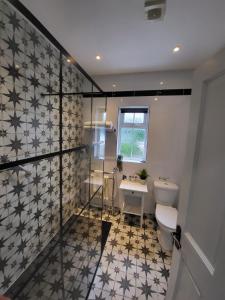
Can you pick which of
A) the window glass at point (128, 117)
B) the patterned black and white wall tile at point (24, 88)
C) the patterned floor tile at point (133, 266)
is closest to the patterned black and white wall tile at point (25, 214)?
the patterned black and white wall tile at point (24, 88)

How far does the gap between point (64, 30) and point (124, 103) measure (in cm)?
135

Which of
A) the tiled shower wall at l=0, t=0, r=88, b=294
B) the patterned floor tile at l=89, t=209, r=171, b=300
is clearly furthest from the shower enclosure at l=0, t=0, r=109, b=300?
the patterned floor tile at l=89, t=209, r=171, b=300

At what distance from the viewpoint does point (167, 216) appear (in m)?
2.05

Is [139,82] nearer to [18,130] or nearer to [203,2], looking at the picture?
[203,2]

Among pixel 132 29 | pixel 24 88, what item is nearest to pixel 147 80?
pixel 132 29

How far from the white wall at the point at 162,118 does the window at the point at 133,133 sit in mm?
118

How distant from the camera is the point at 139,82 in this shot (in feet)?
8.16

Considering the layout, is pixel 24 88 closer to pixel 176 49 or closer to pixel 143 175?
pixel 176 49

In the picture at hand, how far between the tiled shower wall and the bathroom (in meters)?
0.01

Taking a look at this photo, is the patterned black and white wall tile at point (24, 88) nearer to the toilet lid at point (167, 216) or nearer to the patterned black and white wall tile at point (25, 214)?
the patterned black and white wall tile at point (25, 214)

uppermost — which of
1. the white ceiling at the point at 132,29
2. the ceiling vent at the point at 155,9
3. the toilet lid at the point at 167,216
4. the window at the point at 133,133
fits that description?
the white ceiling at the point at 132,29

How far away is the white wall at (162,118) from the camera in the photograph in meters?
2.37

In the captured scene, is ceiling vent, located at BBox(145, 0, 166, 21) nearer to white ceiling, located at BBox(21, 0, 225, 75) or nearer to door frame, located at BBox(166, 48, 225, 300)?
white ceiling, located at BBox(21, 0, 225, 75)

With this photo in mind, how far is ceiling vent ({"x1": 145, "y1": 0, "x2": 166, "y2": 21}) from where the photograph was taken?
1096 mm
